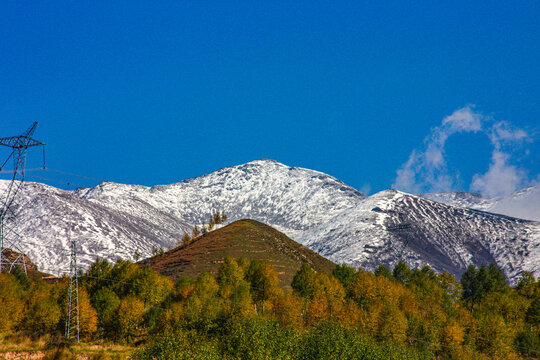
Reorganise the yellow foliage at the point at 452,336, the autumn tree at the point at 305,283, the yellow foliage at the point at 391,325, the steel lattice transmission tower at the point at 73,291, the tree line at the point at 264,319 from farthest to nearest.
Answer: the autumn tree at the point at 305,283 → the yellow foliage at the point at 452,336 → the yellow foliage at the point at 391,325 → the tree line at the point at 264,319 → the steel lattice transmission tower at the point at 73,291

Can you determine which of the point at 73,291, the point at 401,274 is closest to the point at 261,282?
the point at 73,291

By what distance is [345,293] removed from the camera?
14412 cm

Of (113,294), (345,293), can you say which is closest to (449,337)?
(345,293)

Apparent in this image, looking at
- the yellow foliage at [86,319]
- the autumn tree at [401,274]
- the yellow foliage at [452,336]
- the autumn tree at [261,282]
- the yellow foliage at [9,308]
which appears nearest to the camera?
the yellow foliage at [9,308]

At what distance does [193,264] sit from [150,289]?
69507mm

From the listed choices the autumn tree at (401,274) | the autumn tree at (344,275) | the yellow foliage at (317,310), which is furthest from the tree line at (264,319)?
the autumn tree at (401,274)

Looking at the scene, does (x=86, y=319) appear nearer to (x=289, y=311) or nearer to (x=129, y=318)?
(x=129, y=318)

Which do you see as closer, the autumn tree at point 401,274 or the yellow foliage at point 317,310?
the yellow foliage at point 317,310

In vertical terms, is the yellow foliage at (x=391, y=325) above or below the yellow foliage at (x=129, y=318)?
below

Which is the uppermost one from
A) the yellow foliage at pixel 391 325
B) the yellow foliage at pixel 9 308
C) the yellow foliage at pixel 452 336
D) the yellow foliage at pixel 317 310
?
the yellow foliage at pixel 9 308

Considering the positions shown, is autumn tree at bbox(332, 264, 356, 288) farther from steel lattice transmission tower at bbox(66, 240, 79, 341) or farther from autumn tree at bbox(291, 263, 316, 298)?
steel lattice transmission tower at bbox(66, 240, 79, 341)

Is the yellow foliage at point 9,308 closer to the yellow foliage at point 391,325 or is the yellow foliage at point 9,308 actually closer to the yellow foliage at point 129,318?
the yellow foliage at point 129,318

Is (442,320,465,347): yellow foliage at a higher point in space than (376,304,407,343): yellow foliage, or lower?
lower

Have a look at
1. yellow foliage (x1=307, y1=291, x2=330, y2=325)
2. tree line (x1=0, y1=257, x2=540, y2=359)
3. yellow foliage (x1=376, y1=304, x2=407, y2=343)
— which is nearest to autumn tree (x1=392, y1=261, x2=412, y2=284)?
tree line (x1=0, y1=257, x2=540, y2=359)
